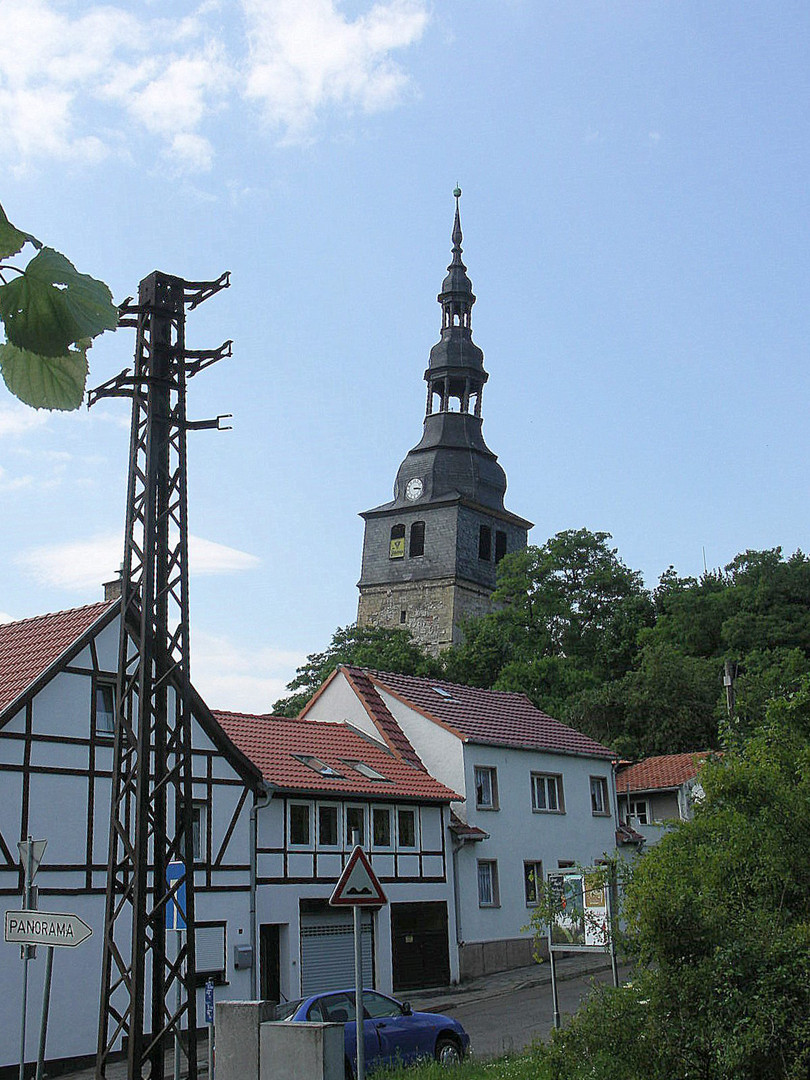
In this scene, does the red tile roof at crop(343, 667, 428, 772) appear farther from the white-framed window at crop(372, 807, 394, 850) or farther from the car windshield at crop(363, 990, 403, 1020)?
the car windshield at crop(363, 990, 403, 1020)

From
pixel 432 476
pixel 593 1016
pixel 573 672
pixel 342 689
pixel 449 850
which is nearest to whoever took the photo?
pixel 593 1016

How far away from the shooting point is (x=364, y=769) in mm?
30797

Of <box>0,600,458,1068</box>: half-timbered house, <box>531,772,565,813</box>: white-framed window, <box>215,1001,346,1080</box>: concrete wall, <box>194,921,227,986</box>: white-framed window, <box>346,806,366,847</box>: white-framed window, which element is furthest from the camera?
<box>531,772,565,813</box>: white-framed window

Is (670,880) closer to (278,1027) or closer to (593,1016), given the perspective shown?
(593,1016)

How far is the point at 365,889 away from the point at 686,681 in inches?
1741

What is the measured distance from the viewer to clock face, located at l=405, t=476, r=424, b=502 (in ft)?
290

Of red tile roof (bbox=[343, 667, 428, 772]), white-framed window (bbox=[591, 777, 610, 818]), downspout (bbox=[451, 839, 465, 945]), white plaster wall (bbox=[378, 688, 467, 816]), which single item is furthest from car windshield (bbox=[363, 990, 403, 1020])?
white-framed window (bbox=[591, 777, 610, 818])

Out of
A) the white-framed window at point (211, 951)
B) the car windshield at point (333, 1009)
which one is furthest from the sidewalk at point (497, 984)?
the car windshield at point (333, 1009)

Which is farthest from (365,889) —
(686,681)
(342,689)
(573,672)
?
(573,672)

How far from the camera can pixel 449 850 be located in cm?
3130

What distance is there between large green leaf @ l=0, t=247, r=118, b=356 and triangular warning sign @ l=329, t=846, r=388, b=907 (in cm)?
1014

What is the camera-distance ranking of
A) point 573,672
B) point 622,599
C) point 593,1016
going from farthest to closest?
point 622,599, point 573,672, point 593,1016

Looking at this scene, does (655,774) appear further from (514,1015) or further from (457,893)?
(514,1015)

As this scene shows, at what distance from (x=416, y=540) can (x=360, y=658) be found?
2233 centimetres
